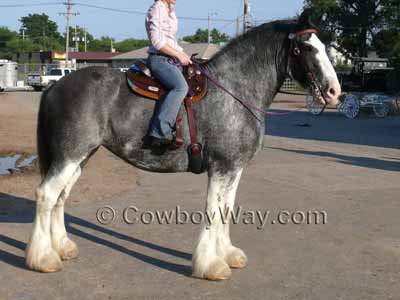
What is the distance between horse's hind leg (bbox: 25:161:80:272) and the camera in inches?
208

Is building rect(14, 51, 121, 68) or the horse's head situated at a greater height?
the horse's head

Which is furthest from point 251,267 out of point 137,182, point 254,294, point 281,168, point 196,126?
point 281,168

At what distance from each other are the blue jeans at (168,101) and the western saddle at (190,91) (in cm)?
8

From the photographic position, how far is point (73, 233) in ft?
22.3

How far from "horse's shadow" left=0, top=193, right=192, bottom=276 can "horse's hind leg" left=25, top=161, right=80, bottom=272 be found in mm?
311

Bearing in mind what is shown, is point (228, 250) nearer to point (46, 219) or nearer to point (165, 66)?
point (46, 219)

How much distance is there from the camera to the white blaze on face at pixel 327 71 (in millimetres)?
5074

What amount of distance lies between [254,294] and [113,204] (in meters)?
3.82

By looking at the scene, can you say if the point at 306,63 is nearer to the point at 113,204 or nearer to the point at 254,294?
the point at 254,294

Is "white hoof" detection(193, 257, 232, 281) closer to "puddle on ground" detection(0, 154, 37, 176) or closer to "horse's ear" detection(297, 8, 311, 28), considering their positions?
"horse's ear" detection(297, 8, 311, 28)

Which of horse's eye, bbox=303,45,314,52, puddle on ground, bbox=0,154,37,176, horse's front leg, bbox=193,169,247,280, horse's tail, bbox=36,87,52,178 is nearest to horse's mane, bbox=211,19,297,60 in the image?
horse's eye, bbox=303,45,314,52

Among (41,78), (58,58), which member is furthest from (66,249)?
(58,58)

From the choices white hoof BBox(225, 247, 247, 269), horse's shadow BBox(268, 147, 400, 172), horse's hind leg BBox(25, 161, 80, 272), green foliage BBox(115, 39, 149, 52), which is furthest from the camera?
green foliage BBox(115, 39, 149, 52)
